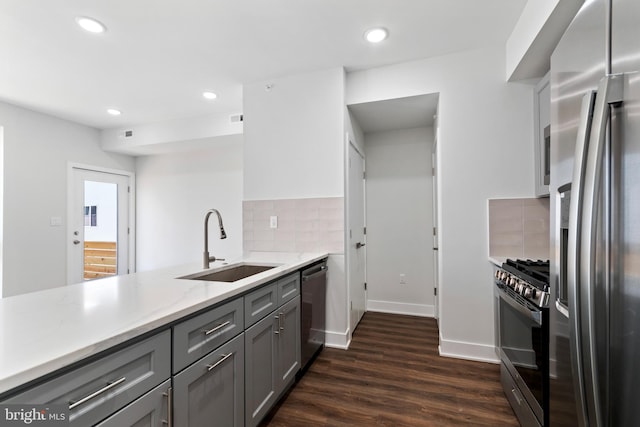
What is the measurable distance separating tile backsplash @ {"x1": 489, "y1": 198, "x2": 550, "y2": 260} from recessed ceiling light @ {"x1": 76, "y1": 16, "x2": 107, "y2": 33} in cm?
348

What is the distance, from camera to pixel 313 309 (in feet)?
7.93

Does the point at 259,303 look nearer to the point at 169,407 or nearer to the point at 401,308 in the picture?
the point at 169,407

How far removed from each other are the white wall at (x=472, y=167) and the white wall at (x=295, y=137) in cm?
91

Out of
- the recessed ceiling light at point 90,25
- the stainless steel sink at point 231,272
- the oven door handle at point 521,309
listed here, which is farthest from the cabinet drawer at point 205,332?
the recessed ceiling light at point 90,25

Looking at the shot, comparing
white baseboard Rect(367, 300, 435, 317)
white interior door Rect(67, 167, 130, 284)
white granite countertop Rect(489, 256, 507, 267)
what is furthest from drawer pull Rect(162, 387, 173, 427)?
white interior door Rect(67, 167, 130, 284)

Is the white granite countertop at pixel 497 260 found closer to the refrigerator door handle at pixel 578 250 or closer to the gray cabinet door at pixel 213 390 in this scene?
the refrigerator door handle at pixel 578 250

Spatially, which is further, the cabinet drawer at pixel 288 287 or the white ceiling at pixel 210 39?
the white ceiling at pixel 210 39

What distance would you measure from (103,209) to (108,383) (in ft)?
16.7

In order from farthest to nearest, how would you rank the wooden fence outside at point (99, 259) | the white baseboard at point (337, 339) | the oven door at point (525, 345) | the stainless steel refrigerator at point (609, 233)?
the wooden fence outside at point (99, 259)
the white baseboard at point (337, 339)
the oven door at point (525, 345)
the stainless steel refrigerator at point (609, 233)

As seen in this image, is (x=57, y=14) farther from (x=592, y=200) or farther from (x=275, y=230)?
(x=592, y=200)

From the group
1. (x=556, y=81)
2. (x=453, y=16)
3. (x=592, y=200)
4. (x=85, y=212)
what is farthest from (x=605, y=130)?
(x=85, y=212)

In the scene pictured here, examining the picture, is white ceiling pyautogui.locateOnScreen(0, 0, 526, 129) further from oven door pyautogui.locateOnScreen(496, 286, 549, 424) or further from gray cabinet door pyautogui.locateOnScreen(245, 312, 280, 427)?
gray cabinet door pyautogui.locateOnScreen(245, 312, 280, 427)

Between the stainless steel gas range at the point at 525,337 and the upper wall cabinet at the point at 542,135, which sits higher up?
the upper wall cabinet at the point at 542,135

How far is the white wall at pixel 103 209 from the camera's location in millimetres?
4617
